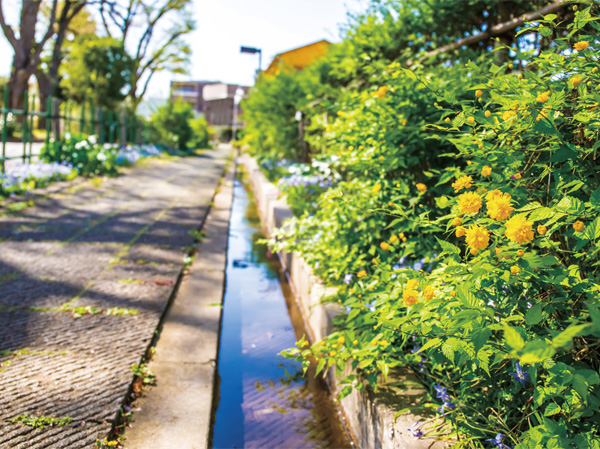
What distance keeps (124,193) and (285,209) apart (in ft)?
11.9

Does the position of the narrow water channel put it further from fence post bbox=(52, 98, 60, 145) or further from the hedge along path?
fence post bbox=(52, 98, 60, 145)

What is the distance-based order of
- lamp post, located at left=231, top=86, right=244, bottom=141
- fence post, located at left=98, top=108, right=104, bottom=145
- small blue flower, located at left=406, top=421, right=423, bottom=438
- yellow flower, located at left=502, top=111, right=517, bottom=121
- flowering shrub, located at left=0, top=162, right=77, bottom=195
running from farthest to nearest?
lamp post, located at left=231, top=86, right=244, bottom=141
fence post, located at left=98, top=108, right=104, bottom=145
flowering shrub, located at left=0, top=162, right=77, bottom=195
small blue flower, located at left=406, top=421, right=423, bottom=438
yellow flower, located at left=502, top=111, right=517, bottom=121

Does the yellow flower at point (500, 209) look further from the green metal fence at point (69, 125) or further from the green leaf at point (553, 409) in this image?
the green metal fence at point (69, 125)

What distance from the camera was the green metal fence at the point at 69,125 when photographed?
822 cm

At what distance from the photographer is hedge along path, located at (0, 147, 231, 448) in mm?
1994

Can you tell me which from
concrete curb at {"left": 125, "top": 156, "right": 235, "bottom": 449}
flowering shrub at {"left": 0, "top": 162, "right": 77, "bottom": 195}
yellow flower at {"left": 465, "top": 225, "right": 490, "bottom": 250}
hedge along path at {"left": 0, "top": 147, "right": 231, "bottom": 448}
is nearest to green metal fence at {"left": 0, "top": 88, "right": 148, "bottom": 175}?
flowering shrub at {"left": 0, "top": 162, "right": 77, "bottom": 195}

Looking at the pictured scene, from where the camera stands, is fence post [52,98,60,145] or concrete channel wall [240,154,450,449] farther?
fence post [52,98,60,145]

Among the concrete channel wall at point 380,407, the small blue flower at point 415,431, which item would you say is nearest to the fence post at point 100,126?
the concrete channel wall at point 380,407

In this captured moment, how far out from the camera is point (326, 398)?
8.61ft

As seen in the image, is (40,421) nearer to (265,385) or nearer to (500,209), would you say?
(265,385)

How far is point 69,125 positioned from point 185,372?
11925 millimetres

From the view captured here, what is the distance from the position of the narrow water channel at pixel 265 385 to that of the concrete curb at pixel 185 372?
147 millimetres

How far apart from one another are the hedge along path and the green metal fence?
2346mm

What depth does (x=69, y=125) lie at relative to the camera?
12.7 metres
